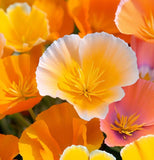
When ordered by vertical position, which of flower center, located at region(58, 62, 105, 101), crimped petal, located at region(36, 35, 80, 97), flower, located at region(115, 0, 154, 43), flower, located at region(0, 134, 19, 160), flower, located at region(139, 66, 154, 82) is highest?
flower, located at region(115, 0, 154, 43)

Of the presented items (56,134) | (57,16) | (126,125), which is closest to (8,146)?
(56,134)

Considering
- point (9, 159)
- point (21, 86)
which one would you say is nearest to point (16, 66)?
point (21, 86)

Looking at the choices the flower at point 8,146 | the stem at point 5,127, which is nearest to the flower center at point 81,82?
the flower at point 8,146

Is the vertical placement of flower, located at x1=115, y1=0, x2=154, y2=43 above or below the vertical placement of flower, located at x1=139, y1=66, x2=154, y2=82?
above

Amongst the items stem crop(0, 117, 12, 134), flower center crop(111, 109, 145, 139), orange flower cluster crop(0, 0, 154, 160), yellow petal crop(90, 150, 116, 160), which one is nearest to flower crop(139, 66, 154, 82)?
orange flower cluster crop(0, 0, 154, 160)

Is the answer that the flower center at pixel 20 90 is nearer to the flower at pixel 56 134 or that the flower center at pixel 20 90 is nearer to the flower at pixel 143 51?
the flower at pixel 56 134

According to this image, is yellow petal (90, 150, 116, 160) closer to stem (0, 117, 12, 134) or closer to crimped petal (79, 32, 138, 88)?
crimped petal (79, 32, 138, 88)

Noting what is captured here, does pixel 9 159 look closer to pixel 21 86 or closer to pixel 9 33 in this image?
pixel 21 86
